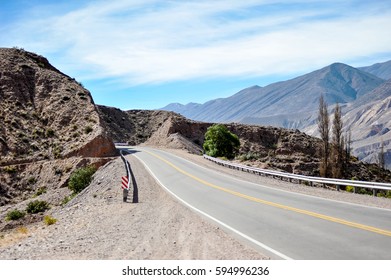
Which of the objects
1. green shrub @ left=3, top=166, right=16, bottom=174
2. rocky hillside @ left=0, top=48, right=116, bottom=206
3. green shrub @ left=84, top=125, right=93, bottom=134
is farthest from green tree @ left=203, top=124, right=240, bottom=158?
green shrub @ left=3, top=166, right=16, bottom=174

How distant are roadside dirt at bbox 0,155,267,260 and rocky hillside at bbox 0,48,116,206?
26.0m

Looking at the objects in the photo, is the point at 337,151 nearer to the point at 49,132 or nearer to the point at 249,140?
the point at 49,132

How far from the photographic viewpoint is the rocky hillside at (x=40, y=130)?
144 ft

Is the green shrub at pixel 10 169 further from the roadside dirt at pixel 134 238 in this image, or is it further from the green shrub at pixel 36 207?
the roadside dirt at pixel 134 238

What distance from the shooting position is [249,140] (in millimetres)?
89000

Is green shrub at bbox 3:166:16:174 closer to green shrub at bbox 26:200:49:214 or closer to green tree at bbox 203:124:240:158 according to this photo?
green shrub at bbox 26:200:49:214

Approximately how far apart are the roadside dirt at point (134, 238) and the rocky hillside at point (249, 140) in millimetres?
42183

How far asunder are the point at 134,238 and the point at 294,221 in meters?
5.07

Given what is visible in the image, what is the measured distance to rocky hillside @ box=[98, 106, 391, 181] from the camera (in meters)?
67.4

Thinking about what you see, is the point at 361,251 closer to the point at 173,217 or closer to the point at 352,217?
the point at 352,217

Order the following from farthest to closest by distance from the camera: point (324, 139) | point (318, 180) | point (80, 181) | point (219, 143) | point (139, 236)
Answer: point (219, 143), point (324, 139), point (80, 181), point (318, 180), point (139, 236)

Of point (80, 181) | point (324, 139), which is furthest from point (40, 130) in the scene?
point (324, 139)

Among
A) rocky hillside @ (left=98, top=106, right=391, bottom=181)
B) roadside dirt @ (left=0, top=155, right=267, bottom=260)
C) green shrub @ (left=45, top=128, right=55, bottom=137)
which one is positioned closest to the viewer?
roadside dirt @ (left=0, top=155, right=267, bottom=260)
